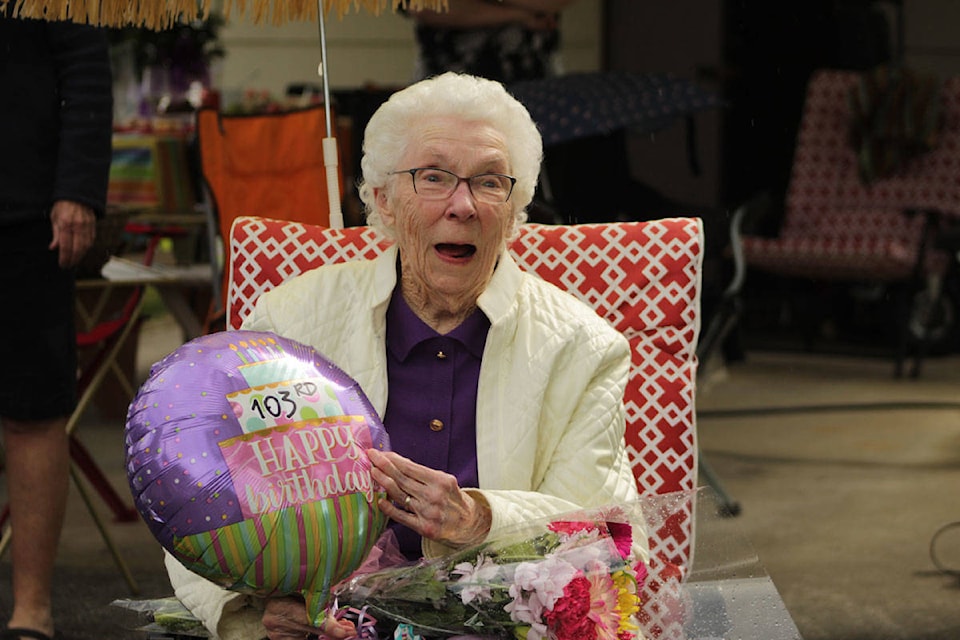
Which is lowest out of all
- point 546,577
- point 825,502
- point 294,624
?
point 825,502

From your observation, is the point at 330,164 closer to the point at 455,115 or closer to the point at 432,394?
the point at 455,115

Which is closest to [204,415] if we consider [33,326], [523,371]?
[523,371]

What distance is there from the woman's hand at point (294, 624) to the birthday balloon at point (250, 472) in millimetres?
25

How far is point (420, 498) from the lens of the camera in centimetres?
179

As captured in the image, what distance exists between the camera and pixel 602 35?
878 centimetres

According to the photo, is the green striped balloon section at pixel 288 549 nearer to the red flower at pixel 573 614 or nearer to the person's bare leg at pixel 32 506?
the red flower at pixel 573 614

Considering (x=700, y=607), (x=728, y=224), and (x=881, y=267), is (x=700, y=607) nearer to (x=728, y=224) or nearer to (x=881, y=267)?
(x=728, y=224)

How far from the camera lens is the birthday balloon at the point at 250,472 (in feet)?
5.42

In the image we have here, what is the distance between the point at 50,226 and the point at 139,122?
8.35 feet

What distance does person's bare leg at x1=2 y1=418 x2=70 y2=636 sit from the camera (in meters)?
3.08

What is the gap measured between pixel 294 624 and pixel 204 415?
1.00 feet

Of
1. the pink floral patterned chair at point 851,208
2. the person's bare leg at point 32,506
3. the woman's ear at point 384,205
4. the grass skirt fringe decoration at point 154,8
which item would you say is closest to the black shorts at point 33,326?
the person's bare leg at point 32,506

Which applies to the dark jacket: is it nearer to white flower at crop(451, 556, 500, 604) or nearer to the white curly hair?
the white curly hair

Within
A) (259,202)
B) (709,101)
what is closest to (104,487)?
(259,202)
